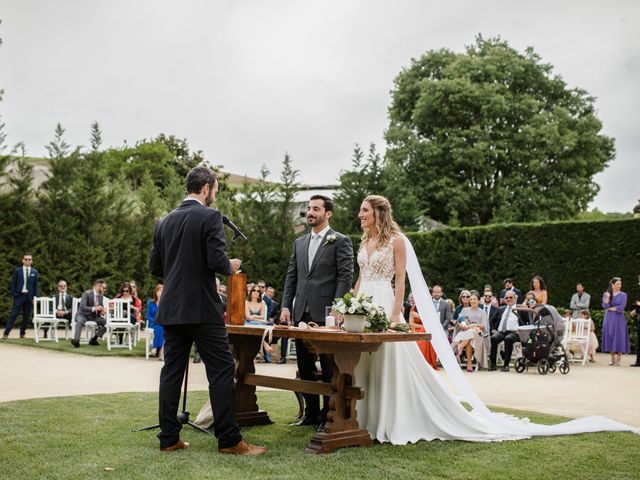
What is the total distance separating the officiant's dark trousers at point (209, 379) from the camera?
5.48 metres

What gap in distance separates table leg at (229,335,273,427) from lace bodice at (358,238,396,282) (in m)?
1.24

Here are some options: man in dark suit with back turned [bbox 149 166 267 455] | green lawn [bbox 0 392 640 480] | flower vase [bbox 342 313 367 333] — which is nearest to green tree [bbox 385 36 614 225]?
green lawn [bbox 0 392 640 480]

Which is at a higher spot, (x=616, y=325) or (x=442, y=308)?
(x=442, y=308)

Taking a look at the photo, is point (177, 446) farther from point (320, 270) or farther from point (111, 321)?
point (111, 321)

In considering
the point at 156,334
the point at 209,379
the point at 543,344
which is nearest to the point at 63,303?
the point at 156,334

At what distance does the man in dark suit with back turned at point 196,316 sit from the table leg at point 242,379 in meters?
1.24

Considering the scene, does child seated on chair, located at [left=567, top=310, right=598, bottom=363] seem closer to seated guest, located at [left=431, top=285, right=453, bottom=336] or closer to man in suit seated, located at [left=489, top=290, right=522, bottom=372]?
man in suit seated, located at [left=489, top=290, right=522, bottom=372]

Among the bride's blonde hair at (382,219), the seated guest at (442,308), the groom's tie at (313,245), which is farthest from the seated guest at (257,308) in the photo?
the bride's blonde hair at (382,219)

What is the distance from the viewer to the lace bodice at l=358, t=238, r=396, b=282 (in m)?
6.48

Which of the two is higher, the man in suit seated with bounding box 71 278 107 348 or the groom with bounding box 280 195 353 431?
the groom with bounding box 280 195 353 431

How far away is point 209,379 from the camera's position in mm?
5527

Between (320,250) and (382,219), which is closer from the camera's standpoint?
(382,219)

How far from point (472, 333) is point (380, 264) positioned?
25.9 feet

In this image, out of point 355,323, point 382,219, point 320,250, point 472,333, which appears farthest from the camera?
point 472,333
